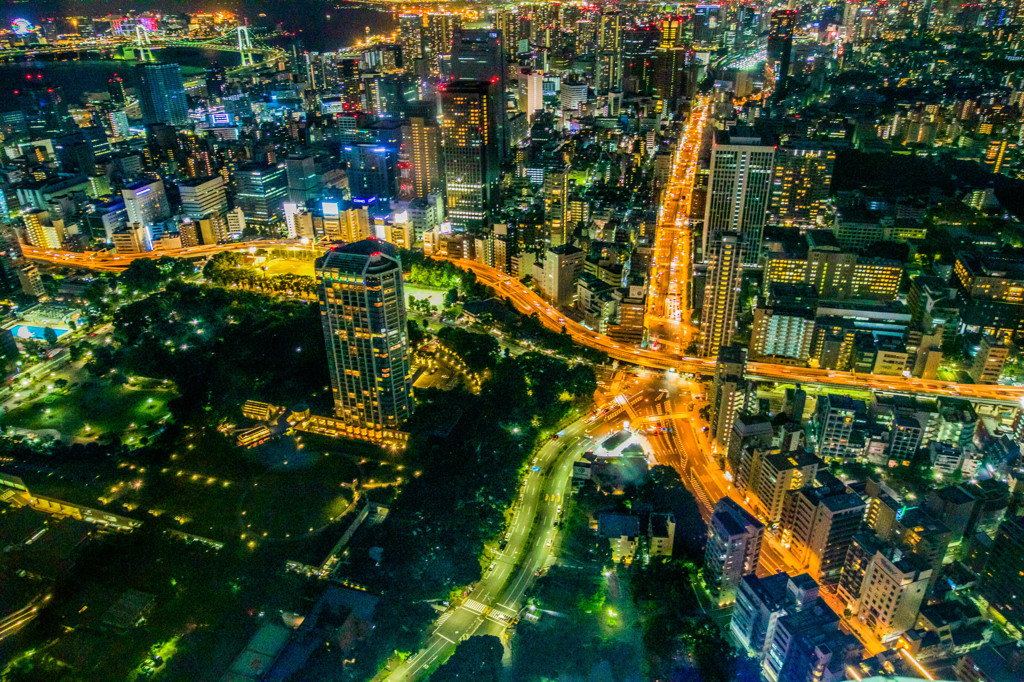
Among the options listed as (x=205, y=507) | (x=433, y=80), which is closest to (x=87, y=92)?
(x=433, y=80)

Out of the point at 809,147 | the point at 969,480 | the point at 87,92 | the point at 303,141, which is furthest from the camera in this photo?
the point at 87,92

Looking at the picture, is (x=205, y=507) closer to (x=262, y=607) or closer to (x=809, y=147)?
(x=262, y=607)

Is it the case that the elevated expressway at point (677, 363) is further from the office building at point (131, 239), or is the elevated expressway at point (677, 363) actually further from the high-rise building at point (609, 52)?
the high-rise building at point (609, 52)

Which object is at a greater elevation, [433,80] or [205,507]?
[433,80]

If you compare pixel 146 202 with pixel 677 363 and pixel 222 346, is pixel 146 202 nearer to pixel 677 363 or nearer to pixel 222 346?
pixel 222 346

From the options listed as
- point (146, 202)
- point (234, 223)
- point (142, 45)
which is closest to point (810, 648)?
point (234, 223)

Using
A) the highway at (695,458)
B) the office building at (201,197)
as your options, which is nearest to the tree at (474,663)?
the highway at (695,458)
